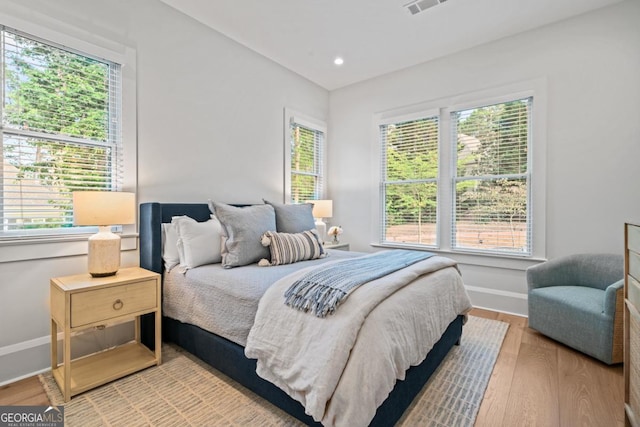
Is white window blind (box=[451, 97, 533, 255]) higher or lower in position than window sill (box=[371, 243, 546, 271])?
higher

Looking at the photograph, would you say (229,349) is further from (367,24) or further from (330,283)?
(367,24)

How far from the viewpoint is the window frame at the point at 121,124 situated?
198cm

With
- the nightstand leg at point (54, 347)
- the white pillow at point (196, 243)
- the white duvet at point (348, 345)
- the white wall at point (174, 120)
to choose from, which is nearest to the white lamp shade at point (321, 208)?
the white wall at point (174, 120)

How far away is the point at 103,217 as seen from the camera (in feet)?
6.50

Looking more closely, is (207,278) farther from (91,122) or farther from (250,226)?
(91,122)

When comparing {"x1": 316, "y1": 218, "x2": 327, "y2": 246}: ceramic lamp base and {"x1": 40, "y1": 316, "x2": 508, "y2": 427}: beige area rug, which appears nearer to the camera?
{"x1": 40, "y1": 316, "x2": 508, "y2": 427}: beige area rug

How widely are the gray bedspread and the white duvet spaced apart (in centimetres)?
14

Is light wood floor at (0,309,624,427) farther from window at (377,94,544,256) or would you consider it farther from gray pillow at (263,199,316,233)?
gray pillow at (263,199,316,233)

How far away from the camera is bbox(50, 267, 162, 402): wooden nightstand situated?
176cm

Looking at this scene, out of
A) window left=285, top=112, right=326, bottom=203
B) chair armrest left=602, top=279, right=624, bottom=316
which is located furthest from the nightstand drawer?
chair armrest left=602, top=279, right=624, bottom=316

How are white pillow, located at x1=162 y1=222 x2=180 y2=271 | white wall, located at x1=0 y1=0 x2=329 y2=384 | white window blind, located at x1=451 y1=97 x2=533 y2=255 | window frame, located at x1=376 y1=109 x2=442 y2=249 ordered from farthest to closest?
window frame, located at x1=376 y1=109 x2=442 y2=249, white window blind, located at x1=451 y1=97 x2=533 y2=255, white pillow, located at x1=162 y1=222 x2=180 y2=271, white wall, located at x1=0 y1=0 x2=329 y2=384

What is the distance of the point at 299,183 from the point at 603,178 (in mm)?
3239

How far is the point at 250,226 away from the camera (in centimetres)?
250

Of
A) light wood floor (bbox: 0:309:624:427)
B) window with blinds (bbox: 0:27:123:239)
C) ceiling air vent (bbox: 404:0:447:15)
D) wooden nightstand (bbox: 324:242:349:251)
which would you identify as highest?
ceiling air vent (bbox: 404:0:447:15)
